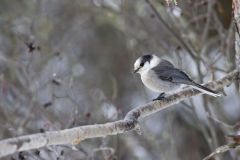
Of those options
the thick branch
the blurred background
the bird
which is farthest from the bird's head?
the thick branch

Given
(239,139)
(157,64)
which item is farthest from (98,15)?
(239,139)

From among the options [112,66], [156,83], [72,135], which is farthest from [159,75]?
[112,66]

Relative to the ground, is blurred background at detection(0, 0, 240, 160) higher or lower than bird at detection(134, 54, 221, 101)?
higher

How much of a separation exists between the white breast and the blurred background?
0.25m

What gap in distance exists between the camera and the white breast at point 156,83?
3961mm

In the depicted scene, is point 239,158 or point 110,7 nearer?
point 239,158

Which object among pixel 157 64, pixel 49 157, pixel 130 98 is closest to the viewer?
pixel 49 157

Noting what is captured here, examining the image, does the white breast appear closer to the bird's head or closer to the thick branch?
the bird's head

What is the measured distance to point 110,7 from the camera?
573 centimetres

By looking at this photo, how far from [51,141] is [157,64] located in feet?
6.77

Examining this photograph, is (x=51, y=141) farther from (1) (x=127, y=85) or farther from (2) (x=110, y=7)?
(1) (x=127, y=85)

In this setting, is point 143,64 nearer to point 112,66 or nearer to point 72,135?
point 72,135

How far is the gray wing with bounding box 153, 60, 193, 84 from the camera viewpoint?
3864 millimetres

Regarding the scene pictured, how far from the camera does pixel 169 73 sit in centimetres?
403
